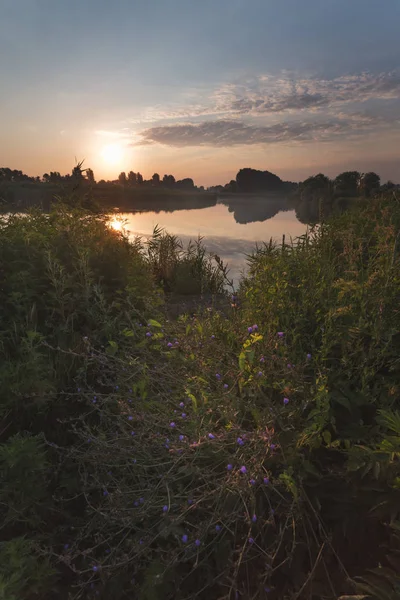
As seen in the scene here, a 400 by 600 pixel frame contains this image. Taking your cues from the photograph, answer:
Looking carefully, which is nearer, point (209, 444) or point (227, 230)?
point (209, 444)

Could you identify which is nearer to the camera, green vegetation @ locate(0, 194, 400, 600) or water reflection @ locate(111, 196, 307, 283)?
green vegetation @ locate(0, 194, 400, 600)

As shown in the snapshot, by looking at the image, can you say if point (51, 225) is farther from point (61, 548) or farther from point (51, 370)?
point (61, 548)

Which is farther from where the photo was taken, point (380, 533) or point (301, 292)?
point (301, 292)

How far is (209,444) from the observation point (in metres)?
2.69

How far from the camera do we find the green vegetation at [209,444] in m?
2.28

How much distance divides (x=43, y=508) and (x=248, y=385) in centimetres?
174

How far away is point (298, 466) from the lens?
252 centimetres

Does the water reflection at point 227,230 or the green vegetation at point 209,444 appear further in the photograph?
the water reflection at point 227,230

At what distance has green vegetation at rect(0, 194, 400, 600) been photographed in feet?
7.48

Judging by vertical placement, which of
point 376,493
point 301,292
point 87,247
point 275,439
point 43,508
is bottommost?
point 43,508

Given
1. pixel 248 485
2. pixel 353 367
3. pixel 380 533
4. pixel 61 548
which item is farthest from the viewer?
pixel 353 367

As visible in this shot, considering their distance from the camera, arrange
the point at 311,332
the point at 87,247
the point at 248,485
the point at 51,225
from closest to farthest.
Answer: the point at 248,485 < the point at 311,332 < the point at 87,247 < the point at 51,225

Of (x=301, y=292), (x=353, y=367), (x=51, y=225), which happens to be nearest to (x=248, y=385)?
(x=353, y=367)

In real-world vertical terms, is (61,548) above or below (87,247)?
below
